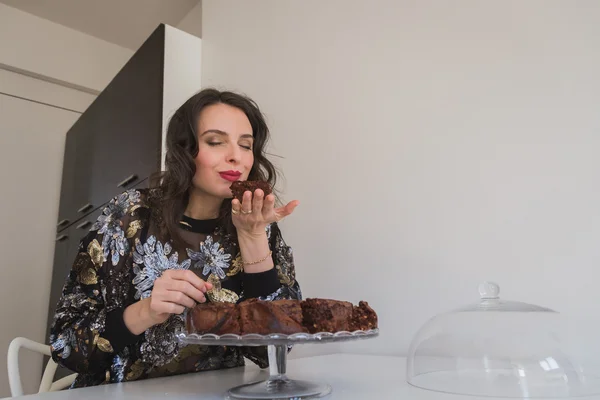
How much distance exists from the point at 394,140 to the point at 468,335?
1.91 feet

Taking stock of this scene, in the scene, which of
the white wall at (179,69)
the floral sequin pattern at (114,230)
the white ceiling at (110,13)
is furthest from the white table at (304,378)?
the white ceiling at (110,13)

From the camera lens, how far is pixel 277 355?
700mm

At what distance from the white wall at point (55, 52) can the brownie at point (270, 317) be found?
2579 millimetres

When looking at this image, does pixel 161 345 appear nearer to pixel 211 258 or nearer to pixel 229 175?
pixel 211 258

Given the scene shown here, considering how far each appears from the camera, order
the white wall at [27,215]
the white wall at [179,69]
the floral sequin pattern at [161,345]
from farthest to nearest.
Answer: the white wall at [27,215], the white wall at [179,69], the floral sequin pattern at [161,345]

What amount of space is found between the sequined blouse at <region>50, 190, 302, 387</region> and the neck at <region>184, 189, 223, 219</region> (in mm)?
29

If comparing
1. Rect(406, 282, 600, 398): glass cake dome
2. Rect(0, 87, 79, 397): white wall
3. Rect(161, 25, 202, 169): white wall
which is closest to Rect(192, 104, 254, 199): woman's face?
Rect(406, 282, 600, 398): glass cake dome

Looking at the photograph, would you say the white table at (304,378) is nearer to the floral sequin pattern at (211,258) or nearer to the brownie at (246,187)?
the floral sequin pattern at (211,258)

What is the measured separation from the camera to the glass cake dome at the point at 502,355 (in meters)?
0.62

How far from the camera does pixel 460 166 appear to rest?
103cm

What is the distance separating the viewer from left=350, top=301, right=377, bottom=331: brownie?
665 mm

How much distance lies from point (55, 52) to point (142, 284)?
7.60 feet

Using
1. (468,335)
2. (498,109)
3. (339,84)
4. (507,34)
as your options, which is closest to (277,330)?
(468,335)

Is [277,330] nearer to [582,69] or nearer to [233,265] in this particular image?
[233,265]
